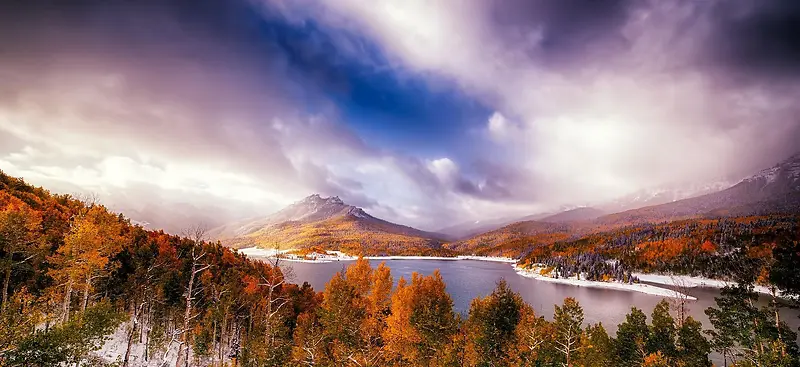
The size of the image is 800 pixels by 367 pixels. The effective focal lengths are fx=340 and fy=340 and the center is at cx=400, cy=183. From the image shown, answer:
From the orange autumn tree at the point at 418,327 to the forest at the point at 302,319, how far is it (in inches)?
5.7

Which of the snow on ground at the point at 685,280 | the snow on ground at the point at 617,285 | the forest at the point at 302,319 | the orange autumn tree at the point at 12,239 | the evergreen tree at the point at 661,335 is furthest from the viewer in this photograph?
the snow on ground at the point at 685,280

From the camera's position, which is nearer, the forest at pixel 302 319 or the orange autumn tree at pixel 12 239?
the forest at pixel 302 319

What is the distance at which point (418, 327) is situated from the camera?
3572 centimetres

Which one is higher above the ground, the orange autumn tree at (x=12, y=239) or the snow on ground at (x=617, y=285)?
the orange autumn tree at (x=12, y=239)

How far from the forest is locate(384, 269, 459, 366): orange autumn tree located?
14cm

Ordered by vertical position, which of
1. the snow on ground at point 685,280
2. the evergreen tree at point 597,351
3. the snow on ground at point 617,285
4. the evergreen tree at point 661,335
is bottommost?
the snow on ground at point 617,285

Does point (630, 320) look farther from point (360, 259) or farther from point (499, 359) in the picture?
point (360, 259)

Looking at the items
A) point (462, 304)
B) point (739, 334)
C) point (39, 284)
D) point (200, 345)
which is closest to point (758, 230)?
point (462, 304)

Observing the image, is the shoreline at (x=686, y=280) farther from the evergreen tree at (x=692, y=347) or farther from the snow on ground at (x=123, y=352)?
the snow on ground at (x=123, y=352)

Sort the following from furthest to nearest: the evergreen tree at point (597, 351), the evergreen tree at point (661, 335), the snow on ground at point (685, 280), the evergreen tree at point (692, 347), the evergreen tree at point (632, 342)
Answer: the snow on ground at point (685, 280), the evergreen tree at point (632, 342), the evergreen tree at point (661, 335), the evergreen tree at point (597, 351), the evergreen tree at point (692, 347)

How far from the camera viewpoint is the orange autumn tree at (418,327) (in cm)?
3538

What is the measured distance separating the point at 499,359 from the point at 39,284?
153 ft

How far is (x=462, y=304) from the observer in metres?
88.1

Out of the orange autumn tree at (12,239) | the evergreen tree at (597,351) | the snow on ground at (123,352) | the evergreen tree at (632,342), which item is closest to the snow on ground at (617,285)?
the evergreen tree at (632,342)
